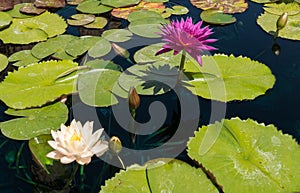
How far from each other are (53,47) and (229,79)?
1295 mm

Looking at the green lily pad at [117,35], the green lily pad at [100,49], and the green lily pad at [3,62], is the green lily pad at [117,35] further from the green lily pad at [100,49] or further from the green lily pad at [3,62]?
the green lily pad at [3,62]

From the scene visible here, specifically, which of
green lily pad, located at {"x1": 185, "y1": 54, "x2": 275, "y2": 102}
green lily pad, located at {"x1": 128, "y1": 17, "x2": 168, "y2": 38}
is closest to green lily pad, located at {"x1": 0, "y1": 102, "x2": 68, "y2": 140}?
green lily pad, located at {"x1": 185, "y1": 54, "x2": 275, "y2": 102}

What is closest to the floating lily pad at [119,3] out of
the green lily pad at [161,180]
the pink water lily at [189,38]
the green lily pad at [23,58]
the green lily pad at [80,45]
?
the green lily pad at [80,45]

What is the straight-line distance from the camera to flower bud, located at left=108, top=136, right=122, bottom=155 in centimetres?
161

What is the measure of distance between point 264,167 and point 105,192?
28.8 inches

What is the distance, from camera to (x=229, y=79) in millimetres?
2115

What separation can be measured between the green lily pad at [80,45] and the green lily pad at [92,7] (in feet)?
1.73

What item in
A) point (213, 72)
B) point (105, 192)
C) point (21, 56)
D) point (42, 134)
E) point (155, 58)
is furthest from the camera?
point (21, 56)

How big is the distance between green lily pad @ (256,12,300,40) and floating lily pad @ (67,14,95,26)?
143 centimetres

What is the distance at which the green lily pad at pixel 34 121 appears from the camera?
1791 mm

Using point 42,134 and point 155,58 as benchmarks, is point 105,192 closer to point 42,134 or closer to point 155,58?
point 42,134

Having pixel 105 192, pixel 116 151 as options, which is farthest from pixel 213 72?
pixel 105 192

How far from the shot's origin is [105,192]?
150cm

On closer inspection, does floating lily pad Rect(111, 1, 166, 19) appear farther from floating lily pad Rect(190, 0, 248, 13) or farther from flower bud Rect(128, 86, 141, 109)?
flower bud Rect(128, 86, 141, 109)
